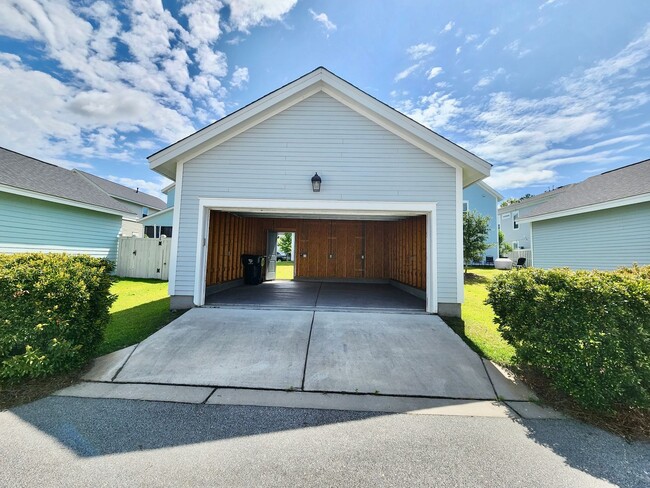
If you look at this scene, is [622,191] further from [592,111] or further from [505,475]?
[505,475]

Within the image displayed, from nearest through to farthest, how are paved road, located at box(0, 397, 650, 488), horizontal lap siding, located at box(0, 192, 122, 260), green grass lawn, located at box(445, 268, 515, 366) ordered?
paved road, located at box(0, 397, 650, 488) → green grass lawn, located at box(445, 268, 515, 366) → horizontal lap siding, located at box(0, 192, 122, 260)

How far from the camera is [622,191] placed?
933 centimetres

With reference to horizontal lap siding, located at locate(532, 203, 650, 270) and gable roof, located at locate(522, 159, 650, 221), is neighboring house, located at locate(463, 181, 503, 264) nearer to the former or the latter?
gable roof, located at locate(522, 159, 650, 221)

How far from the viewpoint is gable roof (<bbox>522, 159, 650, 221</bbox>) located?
8.86m

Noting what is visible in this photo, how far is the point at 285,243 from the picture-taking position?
33.2m

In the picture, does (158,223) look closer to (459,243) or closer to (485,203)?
(459,243)

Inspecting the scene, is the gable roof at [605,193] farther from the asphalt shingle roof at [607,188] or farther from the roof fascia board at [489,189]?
the roof fascia board at [489,189]

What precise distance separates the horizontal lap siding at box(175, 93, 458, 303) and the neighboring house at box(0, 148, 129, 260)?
788 centimetres

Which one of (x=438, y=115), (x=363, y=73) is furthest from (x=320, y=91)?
(x=438, y=115)

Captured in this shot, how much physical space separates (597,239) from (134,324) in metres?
15.6

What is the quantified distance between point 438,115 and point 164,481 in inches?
436

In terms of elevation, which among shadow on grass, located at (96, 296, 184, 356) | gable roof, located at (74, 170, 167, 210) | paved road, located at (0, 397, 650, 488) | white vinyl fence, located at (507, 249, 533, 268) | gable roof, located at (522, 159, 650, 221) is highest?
gable roof, located at (74, 170, 167, 210)

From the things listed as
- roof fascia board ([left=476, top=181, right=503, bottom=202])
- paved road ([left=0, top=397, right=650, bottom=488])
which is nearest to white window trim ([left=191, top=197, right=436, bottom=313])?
paved road ([left=0, top=397, right=650, bottom=488])

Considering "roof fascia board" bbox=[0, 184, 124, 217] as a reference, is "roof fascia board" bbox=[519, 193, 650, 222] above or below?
above
